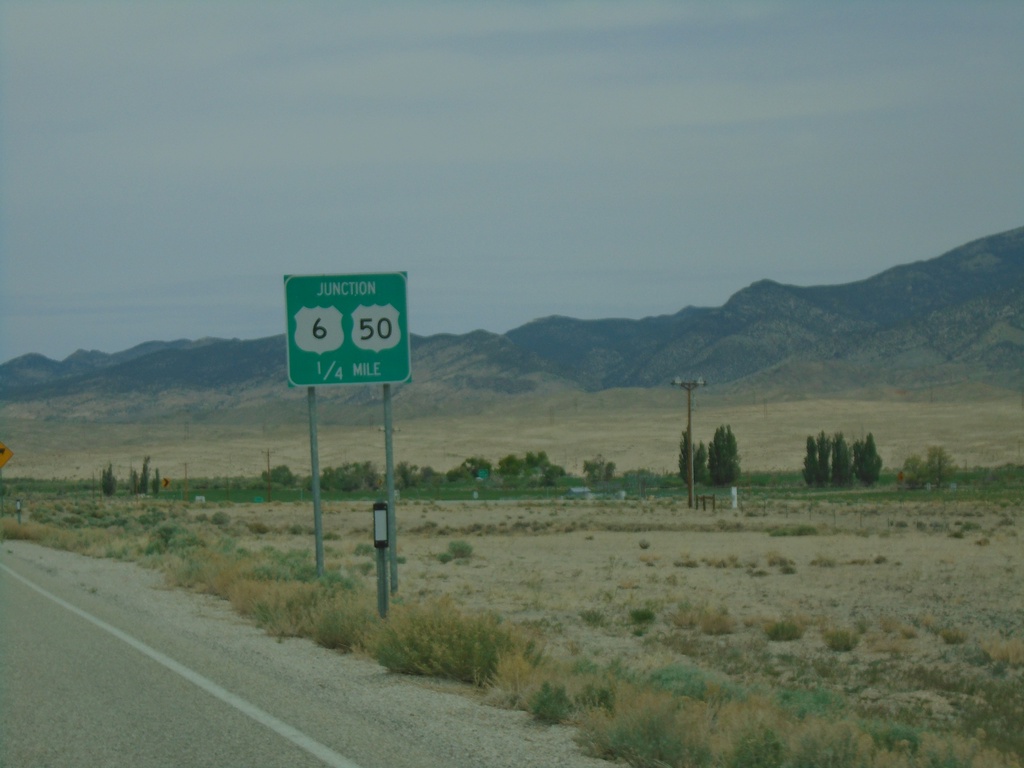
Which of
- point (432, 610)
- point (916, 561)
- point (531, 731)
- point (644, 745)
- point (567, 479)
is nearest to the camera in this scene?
point (644, 745)

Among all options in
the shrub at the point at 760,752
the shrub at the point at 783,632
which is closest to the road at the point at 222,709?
the shrub at the point at 760,752

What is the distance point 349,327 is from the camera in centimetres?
1700

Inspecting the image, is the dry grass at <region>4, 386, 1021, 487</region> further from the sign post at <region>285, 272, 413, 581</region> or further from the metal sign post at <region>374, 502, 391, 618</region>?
the metal sign post at <region>374, 502, 391, 618</region>

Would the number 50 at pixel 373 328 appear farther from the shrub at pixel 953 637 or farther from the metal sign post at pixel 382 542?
the shrub at pixel 953 637

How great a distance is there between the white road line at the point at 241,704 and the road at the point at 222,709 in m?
0.02

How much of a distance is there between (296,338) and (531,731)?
9085mm

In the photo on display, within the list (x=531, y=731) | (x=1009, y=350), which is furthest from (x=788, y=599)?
(x=1009, y=350)

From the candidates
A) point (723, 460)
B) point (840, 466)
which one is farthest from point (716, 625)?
point (840, 466)

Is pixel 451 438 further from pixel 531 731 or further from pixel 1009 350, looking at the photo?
pixel 531 731

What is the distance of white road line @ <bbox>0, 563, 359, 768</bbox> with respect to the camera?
27.6ft

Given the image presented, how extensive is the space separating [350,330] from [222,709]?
25.3 feet

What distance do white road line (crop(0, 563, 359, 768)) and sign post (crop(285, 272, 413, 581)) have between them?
3.60 m

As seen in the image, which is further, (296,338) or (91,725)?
(296,338)

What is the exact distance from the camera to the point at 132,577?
83.3 ft
